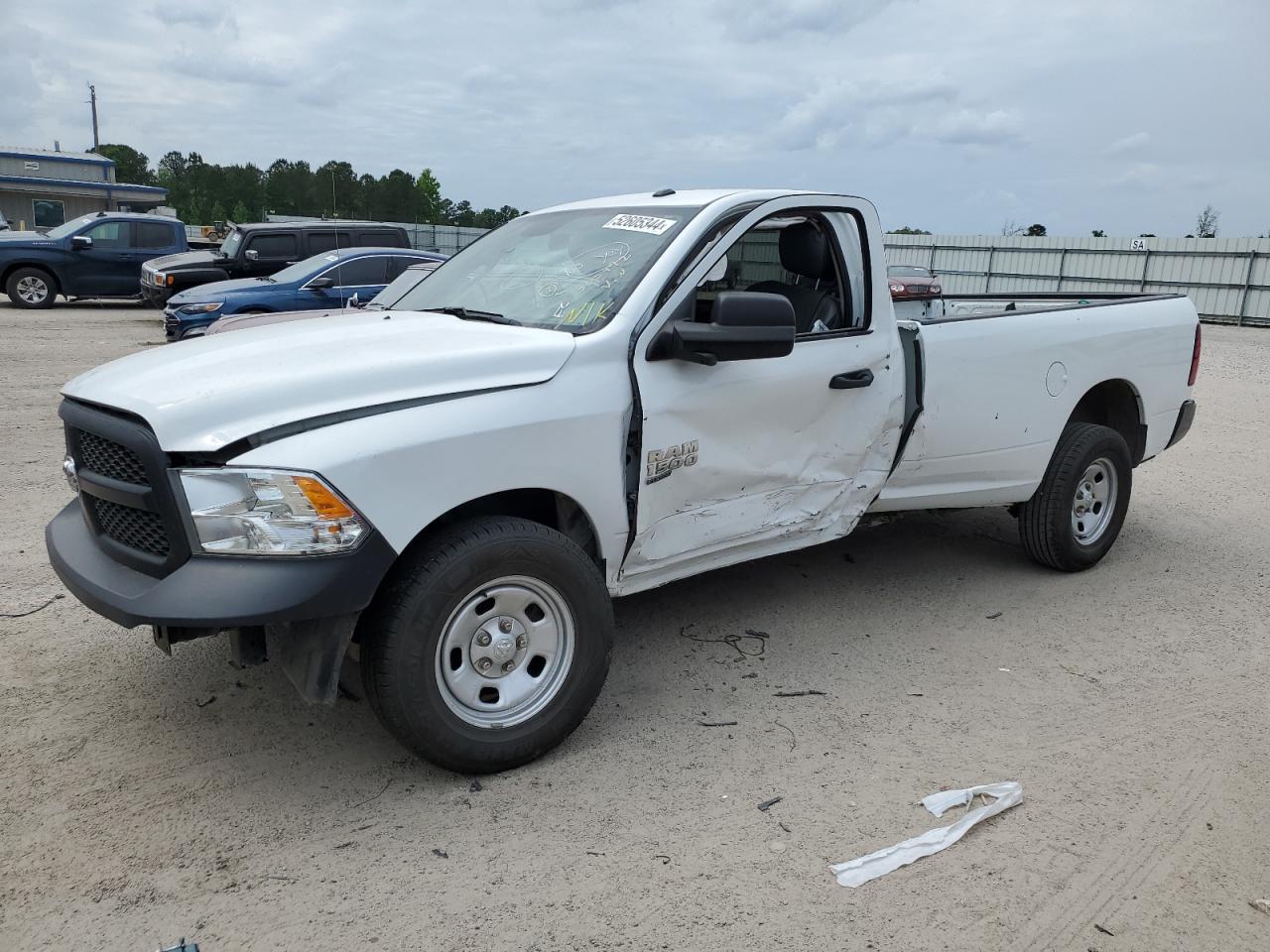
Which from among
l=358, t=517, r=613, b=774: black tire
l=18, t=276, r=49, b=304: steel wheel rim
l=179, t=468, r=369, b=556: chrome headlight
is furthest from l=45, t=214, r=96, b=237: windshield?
l=358, t=517, r=613, b=774: black tire

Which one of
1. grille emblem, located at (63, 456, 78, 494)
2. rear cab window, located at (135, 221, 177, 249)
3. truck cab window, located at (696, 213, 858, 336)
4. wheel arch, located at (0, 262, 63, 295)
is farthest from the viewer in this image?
rear cab window, located at (135, 221, 177, 249)

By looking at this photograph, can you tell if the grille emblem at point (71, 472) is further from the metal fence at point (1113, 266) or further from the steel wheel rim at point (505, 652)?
the metal fence at point (1113, 266)

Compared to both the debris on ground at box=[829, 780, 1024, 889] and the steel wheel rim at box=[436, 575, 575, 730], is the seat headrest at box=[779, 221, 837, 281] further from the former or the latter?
the debris on ground at box=[829, 780, 1024, 889]

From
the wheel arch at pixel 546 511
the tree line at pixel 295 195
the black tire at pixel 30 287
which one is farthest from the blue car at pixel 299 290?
the tree line at pixel 295 195

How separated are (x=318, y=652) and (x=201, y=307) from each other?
33.6 feet

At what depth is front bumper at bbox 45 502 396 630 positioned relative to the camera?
2764mm

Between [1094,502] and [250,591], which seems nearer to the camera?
[250,591]

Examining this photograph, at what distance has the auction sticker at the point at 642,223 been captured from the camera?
390cm

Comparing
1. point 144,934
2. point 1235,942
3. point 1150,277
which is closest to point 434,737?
point 144,934

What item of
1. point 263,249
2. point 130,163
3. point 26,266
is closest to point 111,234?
point 26,266

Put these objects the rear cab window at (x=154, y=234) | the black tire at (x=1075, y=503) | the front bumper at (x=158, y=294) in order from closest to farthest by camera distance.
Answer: the black tire at (x=1075, y=503), the front bumper at (x=158, y=294), the rear cab window at (x=154, y=234)

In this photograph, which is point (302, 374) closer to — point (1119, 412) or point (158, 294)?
point (1119, 412)

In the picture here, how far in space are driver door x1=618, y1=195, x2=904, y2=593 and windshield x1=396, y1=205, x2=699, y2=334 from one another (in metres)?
0.21

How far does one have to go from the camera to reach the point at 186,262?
53.4ft
